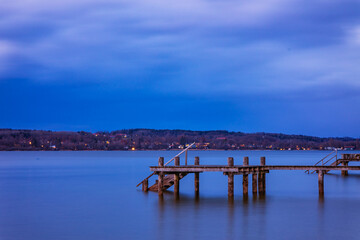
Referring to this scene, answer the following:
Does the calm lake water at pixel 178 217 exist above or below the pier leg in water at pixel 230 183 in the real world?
below

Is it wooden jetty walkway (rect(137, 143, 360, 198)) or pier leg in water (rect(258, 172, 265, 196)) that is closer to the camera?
wooden jetty walkway (rect(137, 143, 360, 198))

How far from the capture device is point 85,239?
915 inches

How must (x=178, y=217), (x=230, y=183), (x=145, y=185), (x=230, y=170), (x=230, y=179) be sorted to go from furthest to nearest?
(x=145, y=185) → (x=230, y=183) → (x=230, y=179) → (x=230, y=170) → (x=178, y=217)

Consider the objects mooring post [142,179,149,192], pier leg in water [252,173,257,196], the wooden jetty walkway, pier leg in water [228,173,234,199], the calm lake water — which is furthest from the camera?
mooring post [142,179,149,192]

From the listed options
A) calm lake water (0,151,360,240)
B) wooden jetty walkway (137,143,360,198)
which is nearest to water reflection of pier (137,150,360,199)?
wooden jetty walkway (137,143,360,198)

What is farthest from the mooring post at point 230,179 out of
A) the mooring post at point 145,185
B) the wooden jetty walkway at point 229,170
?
the mooring post at point 145,185

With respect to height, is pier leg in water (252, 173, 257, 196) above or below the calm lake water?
above

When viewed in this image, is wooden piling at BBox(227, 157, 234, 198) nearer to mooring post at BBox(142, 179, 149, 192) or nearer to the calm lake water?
the calm lake water

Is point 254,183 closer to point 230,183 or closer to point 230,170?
point 230,183

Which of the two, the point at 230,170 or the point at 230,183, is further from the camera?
the point at 230,183

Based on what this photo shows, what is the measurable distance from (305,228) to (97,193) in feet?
80.0

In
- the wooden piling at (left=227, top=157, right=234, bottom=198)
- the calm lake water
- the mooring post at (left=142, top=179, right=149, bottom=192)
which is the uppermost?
the wooden piling at (left=227, top=157, right=234, bottom=198)

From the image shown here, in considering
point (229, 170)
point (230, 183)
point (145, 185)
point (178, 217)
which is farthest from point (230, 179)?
point (145, 185)

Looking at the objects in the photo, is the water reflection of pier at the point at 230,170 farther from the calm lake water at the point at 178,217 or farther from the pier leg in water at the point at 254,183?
the calm lake water at the point at 178,217
